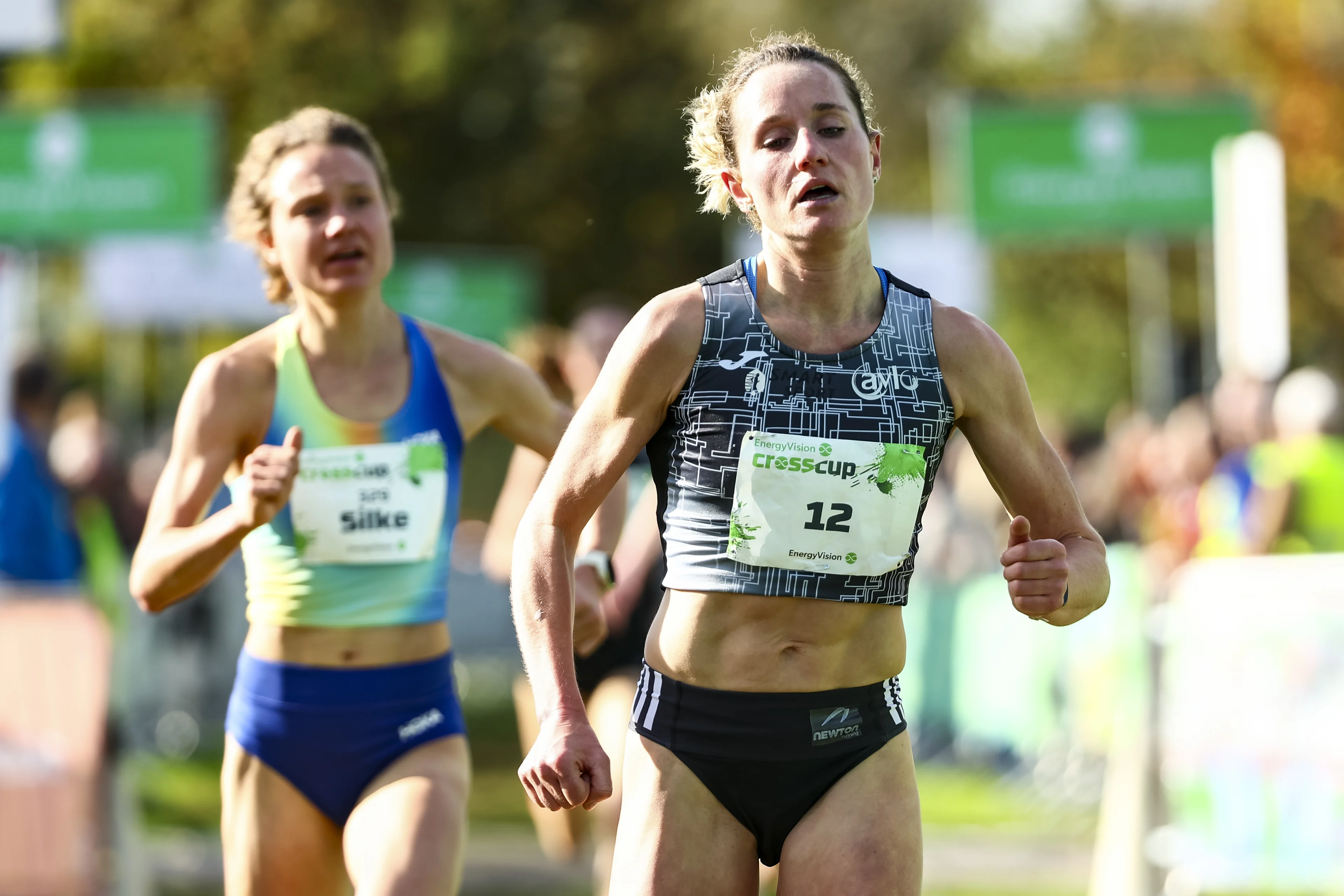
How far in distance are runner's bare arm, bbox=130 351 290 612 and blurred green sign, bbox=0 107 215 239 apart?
930 centimetres

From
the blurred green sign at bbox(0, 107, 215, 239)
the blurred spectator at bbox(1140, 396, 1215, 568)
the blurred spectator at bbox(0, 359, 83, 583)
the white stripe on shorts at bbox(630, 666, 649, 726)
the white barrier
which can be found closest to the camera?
the white stripe on shorts at bbox(630, 666, 649, 726)

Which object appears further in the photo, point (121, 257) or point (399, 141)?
point (399, 141)

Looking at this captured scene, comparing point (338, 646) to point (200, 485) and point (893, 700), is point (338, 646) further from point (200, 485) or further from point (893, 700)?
point (893, 700)

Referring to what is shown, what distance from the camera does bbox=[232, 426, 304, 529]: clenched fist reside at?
3.91 m

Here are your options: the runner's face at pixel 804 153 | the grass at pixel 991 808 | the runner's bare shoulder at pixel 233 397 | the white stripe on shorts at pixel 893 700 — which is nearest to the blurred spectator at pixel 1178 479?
the grass at pixel 991 808

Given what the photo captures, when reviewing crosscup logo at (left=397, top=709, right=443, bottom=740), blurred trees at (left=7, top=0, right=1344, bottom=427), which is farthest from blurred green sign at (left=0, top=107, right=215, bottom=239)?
blurred trees at (left=7, top=0, right=1344, bottom=427)

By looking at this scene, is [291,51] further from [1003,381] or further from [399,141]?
[1003,381]

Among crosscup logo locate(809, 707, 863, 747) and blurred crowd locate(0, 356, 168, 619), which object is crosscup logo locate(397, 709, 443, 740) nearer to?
crosscup logo locate(809, 707, 863, 747)

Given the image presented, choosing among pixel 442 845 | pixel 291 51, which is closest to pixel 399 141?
pixel 291 51

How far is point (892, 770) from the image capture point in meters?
3.49

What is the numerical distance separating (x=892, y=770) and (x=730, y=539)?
1.78ft

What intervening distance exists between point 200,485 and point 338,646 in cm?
50

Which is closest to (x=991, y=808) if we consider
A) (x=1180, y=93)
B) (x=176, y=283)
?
(x=176, y=283)

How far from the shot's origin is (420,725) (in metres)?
4.39
